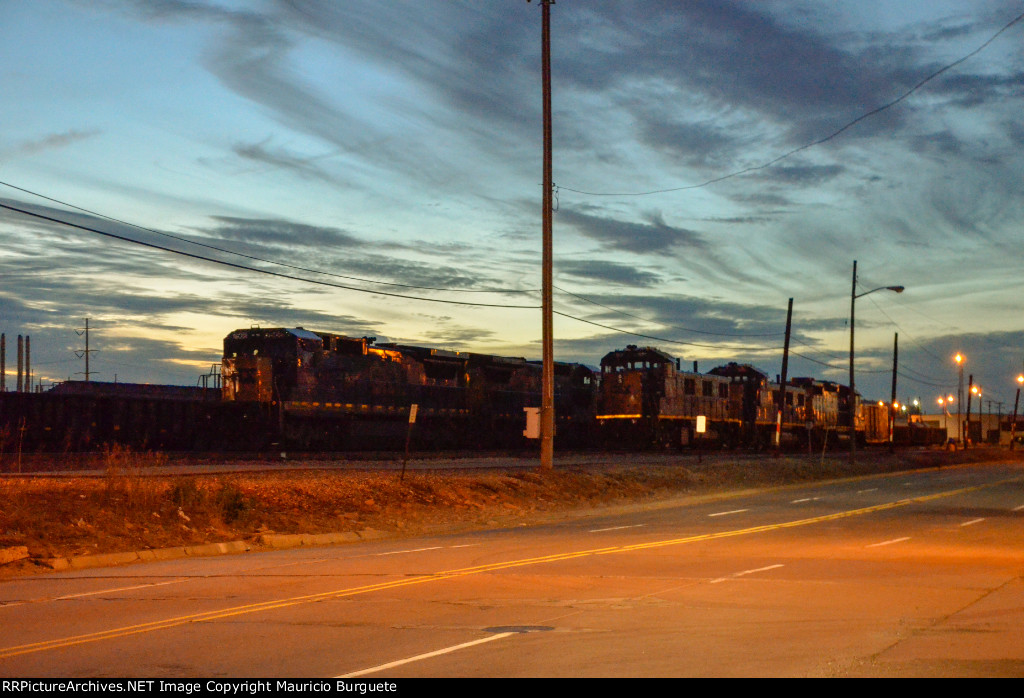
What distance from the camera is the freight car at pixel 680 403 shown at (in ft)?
178

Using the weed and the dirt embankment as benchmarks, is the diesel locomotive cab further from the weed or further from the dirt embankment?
the weed

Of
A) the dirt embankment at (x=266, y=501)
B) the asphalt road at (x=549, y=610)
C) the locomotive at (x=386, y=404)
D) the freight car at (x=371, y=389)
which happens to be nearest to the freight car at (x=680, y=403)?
the locomotive at (x=386, y=404)

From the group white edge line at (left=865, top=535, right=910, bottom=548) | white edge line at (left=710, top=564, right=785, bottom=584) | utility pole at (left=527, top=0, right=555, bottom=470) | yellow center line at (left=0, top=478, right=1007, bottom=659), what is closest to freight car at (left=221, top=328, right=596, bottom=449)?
utility pole at (left=527, top=0, right=555, bottom=470)

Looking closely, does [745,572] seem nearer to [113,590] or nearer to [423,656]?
[423,656]

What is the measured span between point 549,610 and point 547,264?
61.0 feet

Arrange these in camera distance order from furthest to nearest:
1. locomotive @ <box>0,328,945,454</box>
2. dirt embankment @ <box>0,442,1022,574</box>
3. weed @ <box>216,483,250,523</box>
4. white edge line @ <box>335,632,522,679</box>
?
locomotive @ <box>0,328,945,454</box> → weed @ <box>216,483,250,523</box> → dirt embankment @ <box>0,442,1022,574</box> → white edge line @ <box>335,632,522,679</box>

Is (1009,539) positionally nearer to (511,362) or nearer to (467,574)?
(467,574)

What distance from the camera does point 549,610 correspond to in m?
10.6

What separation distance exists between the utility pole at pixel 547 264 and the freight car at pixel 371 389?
13.1 m

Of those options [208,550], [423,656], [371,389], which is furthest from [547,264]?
[423,656]

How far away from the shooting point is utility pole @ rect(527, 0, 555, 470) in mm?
27969

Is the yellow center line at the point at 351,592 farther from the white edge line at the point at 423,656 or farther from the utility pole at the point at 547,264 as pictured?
the utility pole at the point at 547,264

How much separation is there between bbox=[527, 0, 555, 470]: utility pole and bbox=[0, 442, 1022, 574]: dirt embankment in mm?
1475

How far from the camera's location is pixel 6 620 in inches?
396
